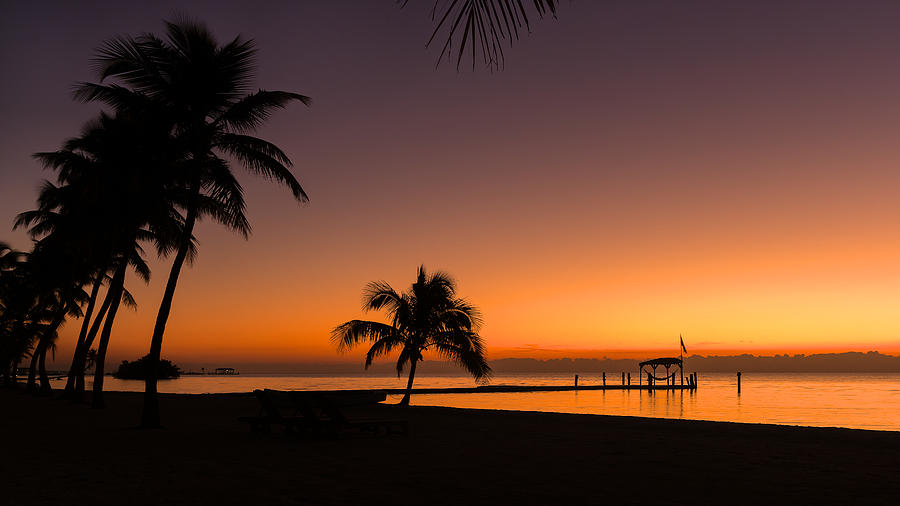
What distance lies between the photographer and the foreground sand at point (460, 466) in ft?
27.5

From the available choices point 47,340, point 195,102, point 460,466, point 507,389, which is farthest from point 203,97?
point 507,389

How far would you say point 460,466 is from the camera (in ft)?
35.8

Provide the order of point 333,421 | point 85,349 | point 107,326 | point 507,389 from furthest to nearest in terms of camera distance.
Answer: point 507,389 < point 85,349 < point 107,326 < point 333,421

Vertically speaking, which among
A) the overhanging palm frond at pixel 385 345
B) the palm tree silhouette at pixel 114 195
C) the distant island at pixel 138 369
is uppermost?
the palm tree silhouette at pixel 114 195

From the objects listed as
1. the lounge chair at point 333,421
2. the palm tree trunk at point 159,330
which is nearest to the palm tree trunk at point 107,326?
the palm tree trunk at point 159,330

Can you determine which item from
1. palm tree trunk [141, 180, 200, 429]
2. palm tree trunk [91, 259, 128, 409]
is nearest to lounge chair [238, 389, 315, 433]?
palm tree trunk [141, 180, 200, 429]

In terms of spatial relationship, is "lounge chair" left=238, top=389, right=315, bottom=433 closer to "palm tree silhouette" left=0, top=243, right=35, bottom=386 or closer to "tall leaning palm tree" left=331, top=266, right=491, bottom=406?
"tall leaning palm tree" left=331, top=266, right=491, bottom=406

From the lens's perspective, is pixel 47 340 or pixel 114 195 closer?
pixel 114 195

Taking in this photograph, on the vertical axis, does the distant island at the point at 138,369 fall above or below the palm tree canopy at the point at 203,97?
below

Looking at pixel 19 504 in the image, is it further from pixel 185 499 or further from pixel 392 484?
pixel 392 484

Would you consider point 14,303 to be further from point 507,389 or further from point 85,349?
point 507,389

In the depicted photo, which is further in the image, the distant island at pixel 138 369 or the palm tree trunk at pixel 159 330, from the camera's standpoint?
the distant island at pixel 138 369

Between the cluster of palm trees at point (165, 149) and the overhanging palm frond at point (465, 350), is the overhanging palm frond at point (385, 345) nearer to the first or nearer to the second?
the overhanging palm frond at point (465, 350)

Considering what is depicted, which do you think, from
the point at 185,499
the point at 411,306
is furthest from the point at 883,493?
the point at 411,306
